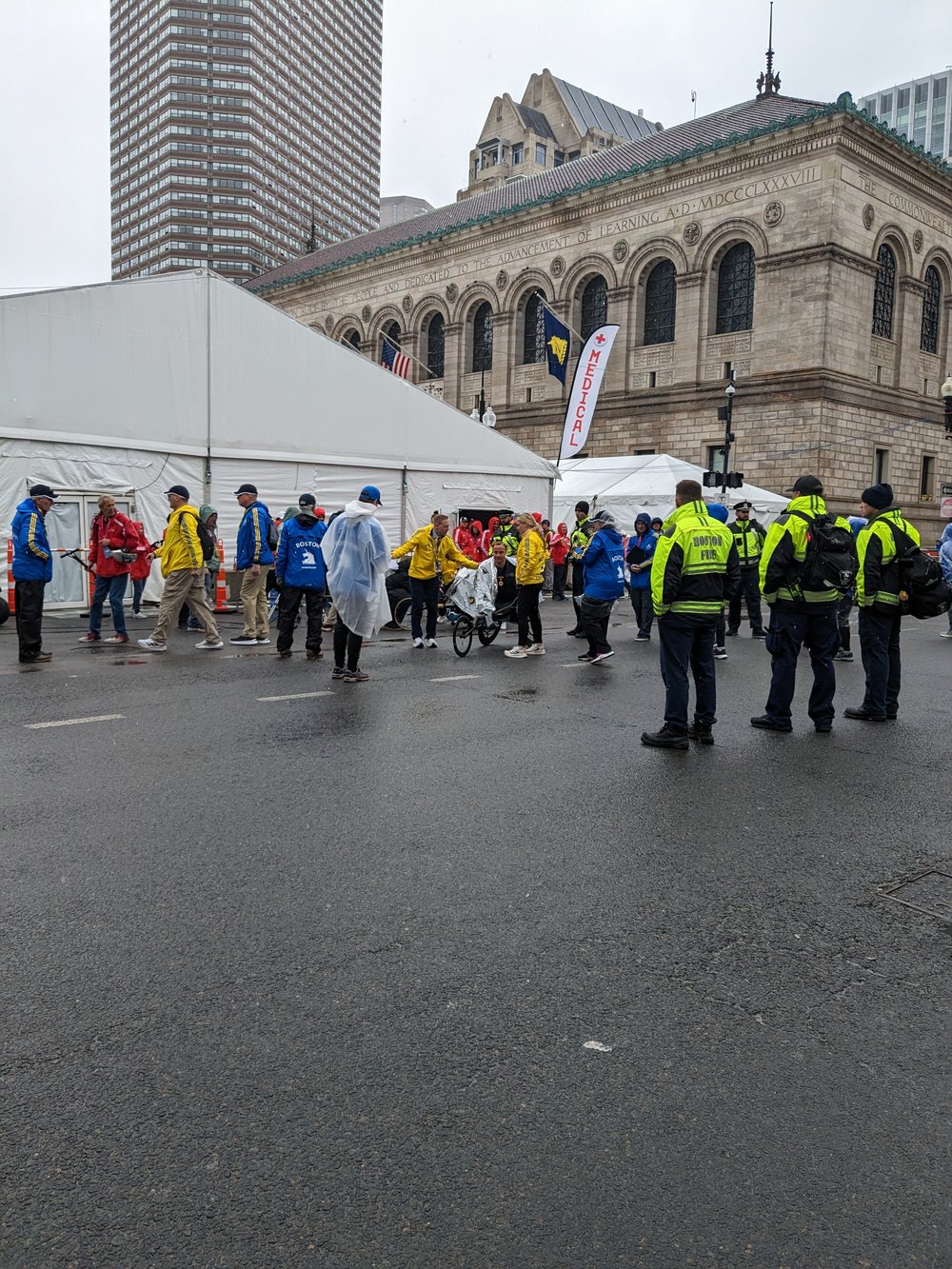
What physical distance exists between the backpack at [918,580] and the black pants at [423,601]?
6177mm

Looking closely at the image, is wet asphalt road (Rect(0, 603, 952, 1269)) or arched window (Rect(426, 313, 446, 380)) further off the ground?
arched window (Rect(426, 313, 446, 380))

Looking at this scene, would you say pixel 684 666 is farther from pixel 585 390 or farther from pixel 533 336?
pixel 533 336

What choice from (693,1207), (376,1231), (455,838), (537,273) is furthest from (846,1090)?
(537,273)

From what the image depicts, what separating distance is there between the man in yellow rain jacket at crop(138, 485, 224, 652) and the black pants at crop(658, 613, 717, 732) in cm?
678

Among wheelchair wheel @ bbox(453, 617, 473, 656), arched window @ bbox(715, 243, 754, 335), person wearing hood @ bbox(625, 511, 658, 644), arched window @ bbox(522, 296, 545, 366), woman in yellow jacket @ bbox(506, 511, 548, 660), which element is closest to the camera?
woman in yellow jacket @ bbox(506, 511, 548, 660)

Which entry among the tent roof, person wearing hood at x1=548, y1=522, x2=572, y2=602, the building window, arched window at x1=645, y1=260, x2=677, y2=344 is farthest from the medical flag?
the building window

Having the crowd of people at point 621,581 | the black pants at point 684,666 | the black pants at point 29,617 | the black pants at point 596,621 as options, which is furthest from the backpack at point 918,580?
the black pants at point 29,617

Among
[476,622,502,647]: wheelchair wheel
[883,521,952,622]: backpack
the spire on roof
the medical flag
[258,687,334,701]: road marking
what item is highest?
the spire on roof

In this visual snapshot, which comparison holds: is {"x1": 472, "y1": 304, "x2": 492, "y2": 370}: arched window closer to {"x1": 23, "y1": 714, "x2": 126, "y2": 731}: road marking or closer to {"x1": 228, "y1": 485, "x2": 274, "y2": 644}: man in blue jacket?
{"x1": 228, "y1": 485, "x2": 274, "y2": 644}: man in blue jacket

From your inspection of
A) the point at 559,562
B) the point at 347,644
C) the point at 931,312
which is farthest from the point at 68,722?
the point at 931,312

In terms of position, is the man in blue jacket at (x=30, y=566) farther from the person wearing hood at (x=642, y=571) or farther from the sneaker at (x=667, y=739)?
the person wearing hood at (x=642, y=571)

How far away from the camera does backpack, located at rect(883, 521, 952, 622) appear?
26.7 feet

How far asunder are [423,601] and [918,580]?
6.60 m

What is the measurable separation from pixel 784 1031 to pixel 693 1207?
0.96 meters
